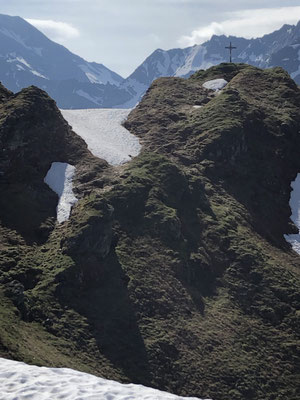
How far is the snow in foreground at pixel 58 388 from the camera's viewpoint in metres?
21.1

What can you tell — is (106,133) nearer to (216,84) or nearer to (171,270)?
(216,84)

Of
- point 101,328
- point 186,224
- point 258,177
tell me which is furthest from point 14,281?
point 258,177

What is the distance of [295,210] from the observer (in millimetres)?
65562

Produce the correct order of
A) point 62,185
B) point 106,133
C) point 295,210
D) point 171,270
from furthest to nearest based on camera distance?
point 106,133, point 295,210, point 62,185, point 171,270

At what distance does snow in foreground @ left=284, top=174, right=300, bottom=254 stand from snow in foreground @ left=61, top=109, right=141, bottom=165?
19.3 metres

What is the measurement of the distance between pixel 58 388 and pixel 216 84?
71.6 meters

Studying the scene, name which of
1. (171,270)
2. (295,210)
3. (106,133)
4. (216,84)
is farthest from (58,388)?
(216,84)

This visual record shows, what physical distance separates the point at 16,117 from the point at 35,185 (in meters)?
8.24

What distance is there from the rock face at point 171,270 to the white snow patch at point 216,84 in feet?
53.0

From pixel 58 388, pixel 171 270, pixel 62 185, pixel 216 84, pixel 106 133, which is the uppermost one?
pixel 216 84

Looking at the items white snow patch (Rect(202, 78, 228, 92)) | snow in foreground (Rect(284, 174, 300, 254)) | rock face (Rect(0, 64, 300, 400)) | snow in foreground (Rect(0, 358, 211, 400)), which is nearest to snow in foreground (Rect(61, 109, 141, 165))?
rock face (Rect(0, 64, 300, 400))

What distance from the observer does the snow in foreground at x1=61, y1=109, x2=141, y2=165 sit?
210 ft

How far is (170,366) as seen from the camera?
3906cm

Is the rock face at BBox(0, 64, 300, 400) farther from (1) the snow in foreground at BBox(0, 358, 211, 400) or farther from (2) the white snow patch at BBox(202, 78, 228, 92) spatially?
(2) the white snow patch at BBox(202, 78, 228, 92)
